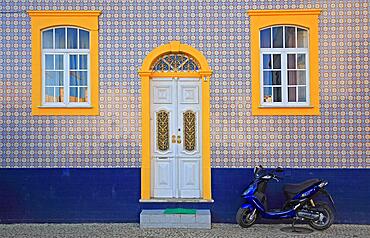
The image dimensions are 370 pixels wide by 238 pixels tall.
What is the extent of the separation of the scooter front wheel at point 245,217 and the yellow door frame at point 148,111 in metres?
0.75

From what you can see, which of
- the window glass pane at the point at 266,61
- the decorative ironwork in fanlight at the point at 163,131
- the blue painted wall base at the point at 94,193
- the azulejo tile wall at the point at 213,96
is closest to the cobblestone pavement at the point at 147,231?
the blue painted wall base at the point at 94,193

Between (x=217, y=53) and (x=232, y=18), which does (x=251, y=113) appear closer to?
(x=217, y=53)

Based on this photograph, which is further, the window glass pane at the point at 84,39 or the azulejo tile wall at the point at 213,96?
the window glass pane at the point at 84,39

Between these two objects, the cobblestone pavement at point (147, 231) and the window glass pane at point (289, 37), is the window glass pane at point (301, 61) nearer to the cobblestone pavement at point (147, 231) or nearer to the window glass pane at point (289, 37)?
the window glass pane at point (289, 37)

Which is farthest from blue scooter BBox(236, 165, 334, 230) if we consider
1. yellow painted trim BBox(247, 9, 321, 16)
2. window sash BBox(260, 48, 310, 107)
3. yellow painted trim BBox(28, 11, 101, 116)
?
yellow painted trim BBox(28, 11, 101, 116)

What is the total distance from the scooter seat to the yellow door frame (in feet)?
4.81

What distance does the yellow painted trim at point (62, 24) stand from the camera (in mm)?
9039

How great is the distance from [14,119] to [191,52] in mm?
3627

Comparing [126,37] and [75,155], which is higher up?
[126,37]

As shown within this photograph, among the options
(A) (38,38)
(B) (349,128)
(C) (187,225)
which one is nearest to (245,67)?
(B) (349,128)

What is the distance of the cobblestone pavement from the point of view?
8070mm

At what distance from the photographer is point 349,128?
8953 millimetres

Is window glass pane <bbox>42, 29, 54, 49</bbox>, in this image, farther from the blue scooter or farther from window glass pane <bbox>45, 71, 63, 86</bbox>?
the blue scooter

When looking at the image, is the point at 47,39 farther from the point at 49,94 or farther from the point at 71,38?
the point at 49,94
